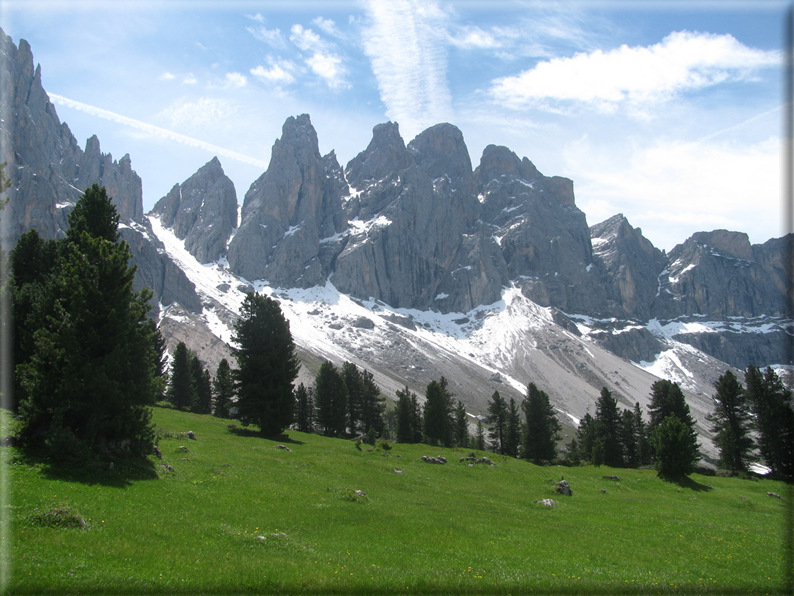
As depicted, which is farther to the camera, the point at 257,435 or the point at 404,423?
the point at 404,423

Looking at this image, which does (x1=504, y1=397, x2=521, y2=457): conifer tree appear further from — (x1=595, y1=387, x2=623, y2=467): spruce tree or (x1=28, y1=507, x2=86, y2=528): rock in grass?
(x1=28, y1=507, x2=86, y2=528): rock in grass

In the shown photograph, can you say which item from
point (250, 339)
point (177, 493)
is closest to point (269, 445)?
point (250, 339)

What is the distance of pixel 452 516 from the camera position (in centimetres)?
2475

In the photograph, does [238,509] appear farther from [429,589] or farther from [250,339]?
[250,339]

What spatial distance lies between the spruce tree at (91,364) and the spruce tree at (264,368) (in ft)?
74.7

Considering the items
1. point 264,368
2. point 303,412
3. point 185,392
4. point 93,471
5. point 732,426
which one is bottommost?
point 303,412

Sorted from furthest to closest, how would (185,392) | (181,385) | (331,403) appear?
(181,385) → (185,392) → (331,403)

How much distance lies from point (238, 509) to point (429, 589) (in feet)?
35.9

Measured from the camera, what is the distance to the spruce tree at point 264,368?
4897cm

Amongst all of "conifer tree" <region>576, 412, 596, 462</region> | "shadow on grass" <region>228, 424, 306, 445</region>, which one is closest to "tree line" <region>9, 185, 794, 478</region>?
"conifer tree" <region>576, 412, 596, 462</region>

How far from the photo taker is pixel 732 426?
61344 millimetres

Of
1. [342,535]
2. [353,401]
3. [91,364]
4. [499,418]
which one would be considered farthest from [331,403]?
[342,535]

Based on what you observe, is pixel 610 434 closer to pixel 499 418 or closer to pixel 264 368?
pixel 499 418

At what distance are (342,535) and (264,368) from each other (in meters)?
33.8
